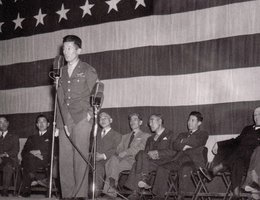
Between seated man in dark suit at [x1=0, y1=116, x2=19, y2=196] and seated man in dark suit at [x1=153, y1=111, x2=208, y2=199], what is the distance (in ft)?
7.89

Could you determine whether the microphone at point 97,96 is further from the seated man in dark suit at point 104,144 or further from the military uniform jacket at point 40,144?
the military uniform jacket at point 40,144

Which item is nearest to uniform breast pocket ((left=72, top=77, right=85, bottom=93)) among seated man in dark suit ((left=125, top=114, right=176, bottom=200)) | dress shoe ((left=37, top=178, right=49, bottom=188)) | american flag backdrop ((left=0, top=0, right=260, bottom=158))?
seated man in dark suit ((left=125, top=114, right=176, bottom=200))

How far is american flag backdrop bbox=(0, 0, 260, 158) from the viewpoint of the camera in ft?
16.7

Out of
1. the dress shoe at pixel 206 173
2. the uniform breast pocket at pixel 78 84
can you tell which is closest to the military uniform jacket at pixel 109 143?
the dress shoe at pixel 206 173

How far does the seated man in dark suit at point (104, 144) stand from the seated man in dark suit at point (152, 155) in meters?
0.50

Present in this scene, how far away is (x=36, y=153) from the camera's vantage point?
19.5ft

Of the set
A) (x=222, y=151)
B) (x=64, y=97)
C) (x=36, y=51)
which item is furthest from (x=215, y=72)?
(x=36, y=51)

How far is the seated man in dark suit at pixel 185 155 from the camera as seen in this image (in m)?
4.70

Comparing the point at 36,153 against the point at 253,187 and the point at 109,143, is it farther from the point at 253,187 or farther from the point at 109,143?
the point at 253,187

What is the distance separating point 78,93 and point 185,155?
180 cm

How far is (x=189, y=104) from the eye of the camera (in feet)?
17.7

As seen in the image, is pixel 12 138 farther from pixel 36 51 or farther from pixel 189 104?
pixel 189 104

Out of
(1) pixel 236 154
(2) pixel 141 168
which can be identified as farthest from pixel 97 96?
(1) pixel 236 154

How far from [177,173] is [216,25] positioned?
1927mm
